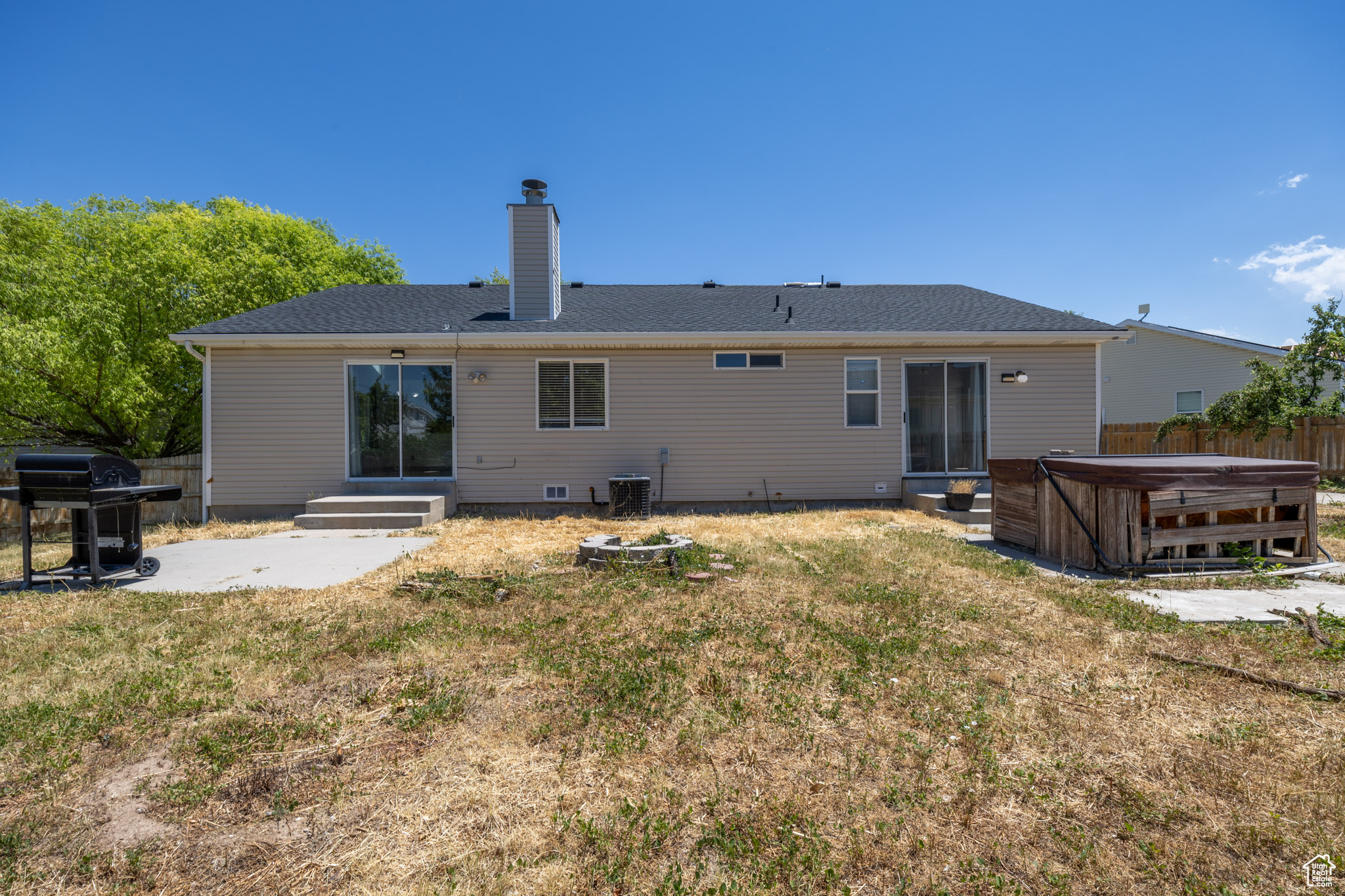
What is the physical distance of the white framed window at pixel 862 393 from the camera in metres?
8.95

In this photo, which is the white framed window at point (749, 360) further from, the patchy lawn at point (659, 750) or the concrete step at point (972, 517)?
the patchy lawn at point (659, 750)

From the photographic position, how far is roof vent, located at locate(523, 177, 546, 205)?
373 inches

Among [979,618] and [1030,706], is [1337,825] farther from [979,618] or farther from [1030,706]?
[979,618]

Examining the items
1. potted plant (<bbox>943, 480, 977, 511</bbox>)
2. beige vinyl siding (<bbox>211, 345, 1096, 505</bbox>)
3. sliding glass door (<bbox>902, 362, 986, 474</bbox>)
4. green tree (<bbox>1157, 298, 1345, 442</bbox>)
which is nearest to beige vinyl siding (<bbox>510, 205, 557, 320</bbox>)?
beige vinyl siding (<bbox>211, 345, 1096, 505</bbox>)

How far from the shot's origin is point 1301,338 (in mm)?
9180

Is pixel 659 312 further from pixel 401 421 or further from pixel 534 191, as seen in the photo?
pixel 401 421

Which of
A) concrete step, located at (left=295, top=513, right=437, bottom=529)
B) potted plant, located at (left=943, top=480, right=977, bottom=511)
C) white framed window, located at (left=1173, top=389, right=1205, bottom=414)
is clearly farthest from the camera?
white framed window, located at (left=1173, top=389, right=1205, bottom=414)

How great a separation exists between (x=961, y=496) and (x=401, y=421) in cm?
839

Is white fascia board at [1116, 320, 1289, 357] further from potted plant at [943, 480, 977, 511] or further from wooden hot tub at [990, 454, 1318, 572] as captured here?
wooden hot tub at [990, 454, 1318, 572]

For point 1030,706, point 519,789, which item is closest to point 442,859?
point 519,789

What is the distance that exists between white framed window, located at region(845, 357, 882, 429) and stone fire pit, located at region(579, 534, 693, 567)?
4.95m

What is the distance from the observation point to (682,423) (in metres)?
8.84

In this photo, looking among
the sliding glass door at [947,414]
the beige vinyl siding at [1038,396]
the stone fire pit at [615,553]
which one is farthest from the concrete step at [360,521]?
the beige vinyl siding at [1038,396]

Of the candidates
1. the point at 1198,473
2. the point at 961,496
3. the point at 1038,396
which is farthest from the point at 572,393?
the point at 1038,396
